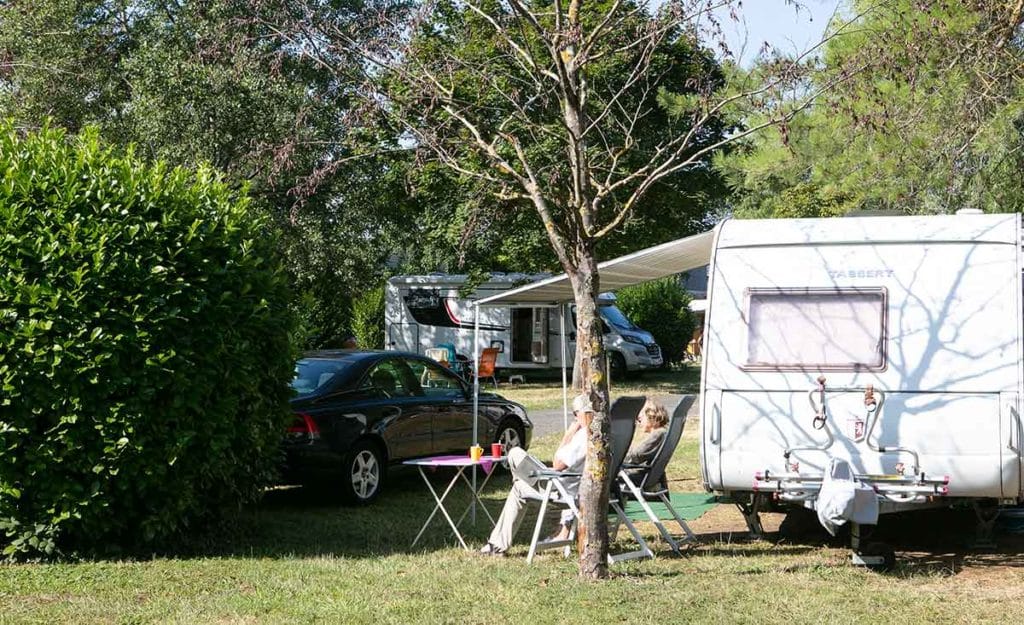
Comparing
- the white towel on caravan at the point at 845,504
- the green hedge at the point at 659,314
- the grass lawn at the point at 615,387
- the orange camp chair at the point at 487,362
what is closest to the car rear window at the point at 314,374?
the white towel on caravan at the point at 845,504

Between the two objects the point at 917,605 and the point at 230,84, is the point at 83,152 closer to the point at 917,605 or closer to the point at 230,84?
the point at 917,605

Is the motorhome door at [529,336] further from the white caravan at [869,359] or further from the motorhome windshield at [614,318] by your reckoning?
the white caravan at [869,359]

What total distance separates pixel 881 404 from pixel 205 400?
429cm

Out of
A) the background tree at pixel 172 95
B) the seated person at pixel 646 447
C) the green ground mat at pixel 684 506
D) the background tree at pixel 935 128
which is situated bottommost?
the green ground mat at pixel 684 506

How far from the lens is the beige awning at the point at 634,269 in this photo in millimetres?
9164

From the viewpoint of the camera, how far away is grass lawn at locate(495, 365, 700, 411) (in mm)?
23031

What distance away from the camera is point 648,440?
8.55 metres

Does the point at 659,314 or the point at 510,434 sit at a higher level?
the point at 659,314

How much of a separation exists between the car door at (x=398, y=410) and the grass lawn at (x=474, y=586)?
6.00 feet

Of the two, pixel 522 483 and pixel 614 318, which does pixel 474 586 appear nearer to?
pixel 522 483

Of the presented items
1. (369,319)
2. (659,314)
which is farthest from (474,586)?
(659,314)

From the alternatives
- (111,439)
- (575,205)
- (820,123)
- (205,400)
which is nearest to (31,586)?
(111,439)

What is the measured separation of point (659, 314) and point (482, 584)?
86.8 ft

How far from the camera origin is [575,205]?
23.0 ft
